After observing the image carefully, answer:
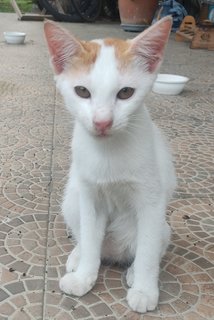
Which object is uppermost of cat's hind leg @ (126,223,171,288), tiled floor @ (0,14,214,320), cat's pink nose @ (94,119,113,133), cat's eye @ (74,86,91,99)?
cat's eye @ (74,86,91,99)

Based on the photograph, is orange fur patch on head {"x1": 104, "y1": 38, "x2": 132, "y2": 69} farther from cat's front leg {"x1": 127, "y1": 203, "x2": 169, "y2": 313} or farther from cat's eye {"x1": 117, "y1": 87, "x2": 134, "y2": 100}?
cat's front leg {"x1": 127, "y1": 203, "x2": 169, "y2": 313}

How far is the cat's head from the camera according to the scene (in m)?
1.31

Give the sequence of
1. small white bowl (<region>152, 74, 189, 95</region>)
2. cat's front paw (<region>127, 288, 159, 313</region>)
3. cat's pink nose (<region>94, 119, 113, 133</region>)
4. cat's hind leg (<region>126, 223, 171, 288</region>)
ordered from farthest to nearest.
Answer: small white bowl (<region>152, 74, 189, 95</region>) < cat's hind leg (<region>126, 223, 171, 288</region>) < cat's front paw (<region>127, 288, 159, 313</region>) < cat's pink nose (<region>94, 119, 113, 133</region>)

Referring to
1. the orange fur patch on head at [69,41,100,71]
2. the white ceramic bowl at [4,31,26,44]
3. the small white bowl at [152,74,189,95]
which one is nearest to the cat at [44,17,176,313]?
the orange fur patch on head at [69,41,100,71]

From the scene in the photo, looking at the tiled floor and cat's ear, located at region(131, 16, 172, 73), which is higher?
cat's ear, located at region(131, 16, 172, 73)

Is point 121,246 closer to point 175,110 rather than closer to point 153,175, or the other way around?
point 153,175

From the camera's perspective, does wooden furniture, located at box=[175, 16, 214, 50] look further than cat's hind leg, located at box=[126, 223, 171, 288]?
Yes

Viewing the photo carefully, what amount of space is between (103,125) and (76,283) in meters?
0.60

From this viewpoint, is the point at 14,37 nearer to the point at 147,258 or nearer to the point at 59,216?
the point at 59,216

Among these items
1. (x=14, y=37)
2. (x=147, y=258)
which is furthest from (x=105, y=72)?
(x=14, y=37)

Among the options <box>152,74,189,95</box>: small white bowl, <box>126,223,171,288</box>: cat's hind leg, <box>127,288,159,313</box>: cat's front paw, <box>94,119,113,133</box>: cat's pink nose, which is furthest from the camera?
<box>152,74,189,95</box>: small white bowl

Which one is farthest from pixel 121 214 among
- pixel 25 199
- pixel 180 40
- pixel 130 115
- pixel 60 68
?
pixel 180 40

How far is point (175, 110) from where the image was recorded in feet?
12.1

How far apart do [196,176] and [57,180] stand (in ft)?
2.49
